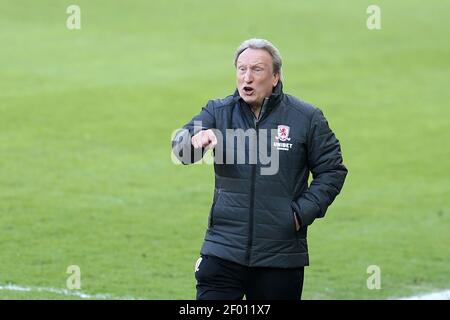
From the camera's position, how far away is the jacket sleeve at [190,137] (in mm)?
7070

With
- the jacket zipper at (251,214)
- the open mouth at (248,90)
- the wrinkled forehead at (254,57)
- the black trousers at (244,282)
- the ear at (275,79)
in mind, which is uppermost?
the wrinkled forehead at (254,57)

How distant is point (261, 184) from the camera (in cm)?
714

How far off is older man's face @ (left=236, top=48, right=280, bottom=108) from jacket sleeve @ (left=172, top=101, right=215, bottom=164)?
0.28m

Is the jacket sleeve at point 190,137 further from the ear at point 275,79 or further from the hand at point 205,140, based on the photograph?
the ear at point 275,79

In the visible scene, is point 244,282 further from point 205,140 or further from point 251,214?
point 205,140

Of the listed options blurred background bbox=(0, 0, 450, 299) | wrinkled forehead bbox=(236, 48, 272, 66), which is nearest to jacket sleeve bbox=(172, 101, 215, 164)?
wrinkled forehead bbox=(236, 48, 272, 66)

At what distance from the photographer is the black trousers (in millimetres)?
7199

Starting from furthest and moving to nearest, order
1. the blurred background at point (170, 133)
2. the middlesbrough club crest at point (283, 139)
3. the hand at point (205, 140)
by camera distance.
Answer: the blurred background at point (170, 133)
the middlesbrough club crest at point (283, 139)
the hand at point (205, 140)

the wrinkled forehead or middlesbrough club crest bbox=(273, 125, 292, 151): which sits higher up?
the wrinkled forehead

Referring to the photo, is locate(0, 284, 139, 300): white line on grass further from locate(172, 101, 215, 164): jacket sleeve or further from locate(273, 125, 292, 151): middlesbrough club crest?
locate(273, 125, 292, 151): middlesbrough club crest

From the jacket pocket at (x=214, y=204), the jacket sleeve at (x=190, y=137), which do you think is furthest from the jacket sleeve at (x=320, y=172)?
the jacket sleeve at (x=190, y=137)

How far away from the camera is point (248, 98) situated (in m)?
7.19

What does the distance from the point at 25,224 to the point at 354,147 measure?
27.7 ft

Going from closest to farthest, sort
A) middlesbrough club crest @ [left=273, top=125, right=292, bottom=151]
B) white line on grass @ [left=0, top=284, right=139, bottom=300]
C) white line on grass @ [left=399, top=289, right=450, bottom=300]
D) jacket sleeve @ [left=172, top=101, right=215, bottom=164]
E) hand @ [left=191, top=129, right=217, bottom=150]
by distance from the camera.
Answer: hand @ [left=191, top=129, right=217, bottom=150], jacket sleeve @ [left=172, top=101, right=215, bottom=164], middlesbrough club crest @ [left=273, top=125, right=292, bottom=151], white line on grass @ [left=0, top=284, right=139, bottom=300], white line on grass @ [left=399, top=289, right=450, bottom=300]
